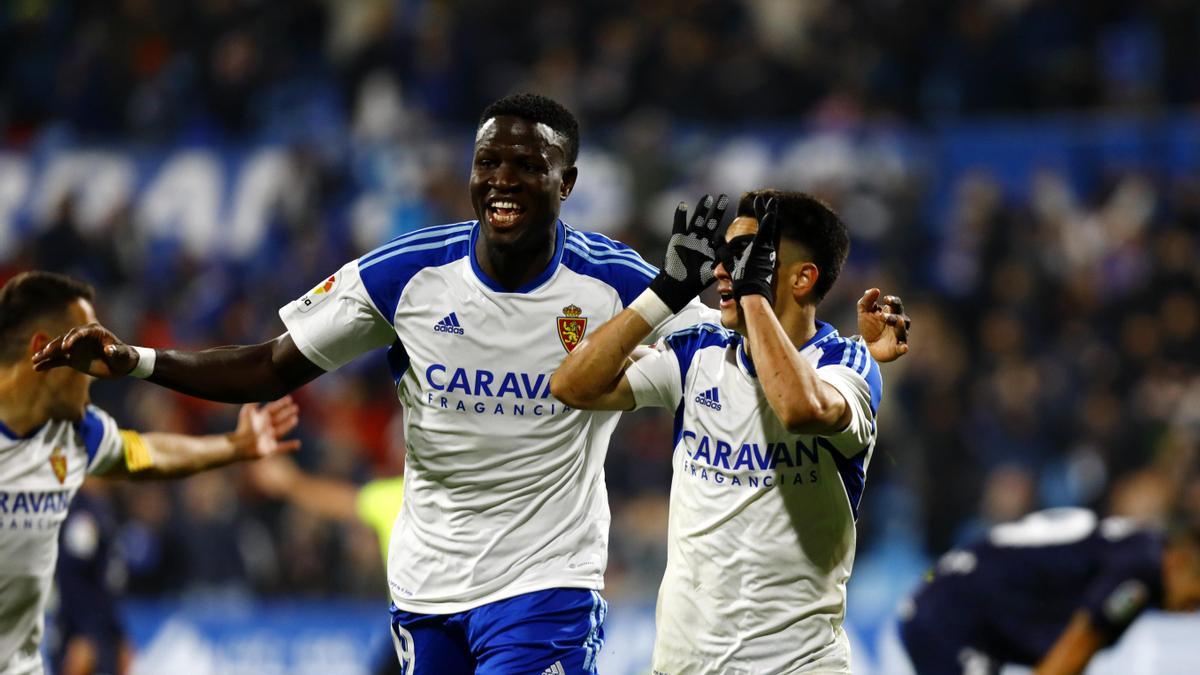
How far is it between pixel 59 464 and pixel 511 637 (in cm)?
212

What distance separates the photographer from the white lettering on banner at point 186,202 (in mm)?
14828

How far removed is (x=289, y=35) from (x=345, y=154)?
2.31 meters

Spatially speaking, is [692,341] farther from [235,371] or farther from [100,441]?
[100,441]

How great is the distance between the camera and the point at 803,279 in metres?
4.64

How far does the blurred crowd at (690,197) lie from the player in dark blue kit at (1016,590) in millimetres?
1792

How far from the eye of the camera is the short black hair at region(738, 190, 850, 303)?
4.65m

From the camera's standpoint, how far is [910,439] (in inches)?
436

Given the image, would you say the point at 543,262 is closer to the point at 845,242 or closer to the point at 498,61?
the point at 845,242

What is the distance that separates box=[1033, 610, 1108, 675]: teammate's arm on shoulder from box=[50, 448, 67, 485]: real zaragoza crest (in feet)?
13.6

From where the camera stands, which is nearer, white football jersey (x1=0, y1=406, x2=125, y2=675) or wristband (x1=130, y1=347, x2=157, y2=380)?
wristband (x1=130, y1=347, x2=157, y2=380)

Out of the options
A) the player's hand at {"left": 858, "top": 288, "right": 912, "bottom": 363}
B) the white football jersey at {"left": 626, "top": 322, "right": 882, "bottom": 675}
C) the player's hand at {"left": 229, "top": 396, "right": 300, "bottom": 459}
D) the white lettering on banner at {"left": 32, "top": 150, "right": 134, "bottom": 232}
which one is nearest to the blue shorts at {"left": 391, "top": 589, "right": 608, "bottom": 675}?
the white football jersey at {"left": 626, "top": 322, "right": 882, "bottom": 675}

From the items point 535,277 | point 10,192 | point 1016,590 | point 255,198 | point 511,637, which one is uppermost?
point 10,192

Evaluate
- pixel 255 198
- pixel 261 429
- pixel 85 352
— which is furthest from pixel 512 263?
pixel 255 198

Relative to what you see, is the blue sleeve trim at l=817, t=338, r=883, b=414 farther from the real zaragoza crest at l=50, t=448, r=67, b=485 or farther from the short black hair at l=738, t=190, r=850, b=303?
the real zaragoza crest at l=50, t=448, r=67, b=485
